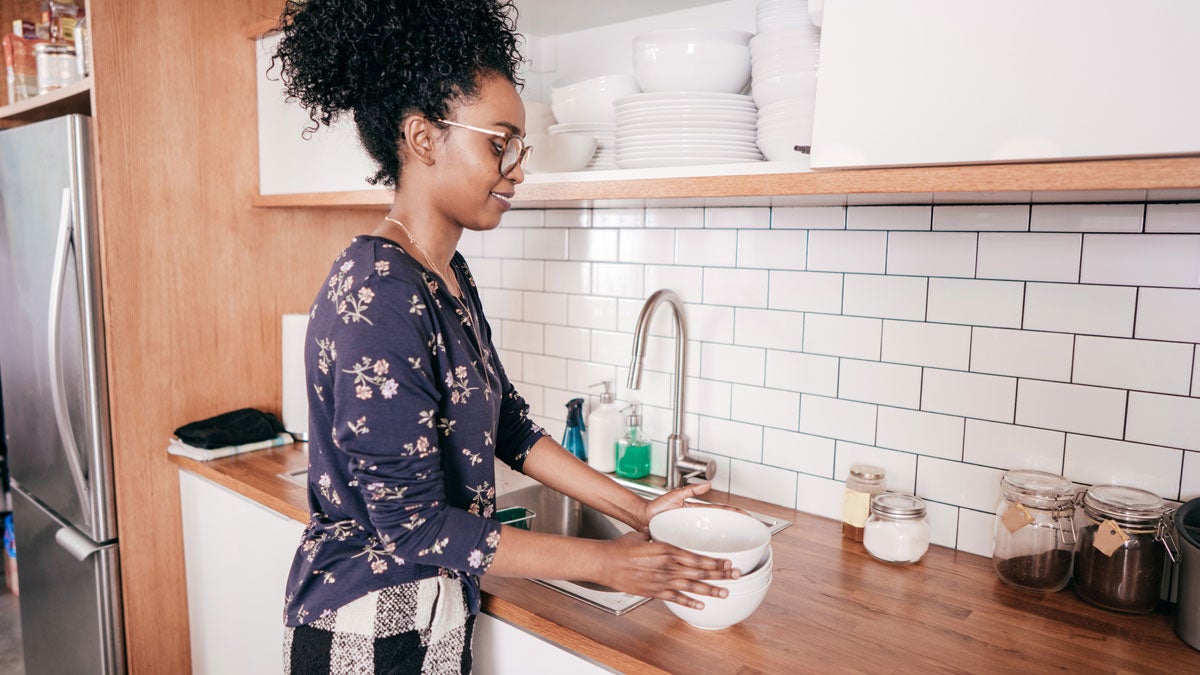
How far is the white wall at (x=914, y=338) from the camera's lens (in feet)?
3.96

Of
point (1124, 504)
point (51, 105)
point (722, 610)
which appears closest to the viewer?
point (722, 610)

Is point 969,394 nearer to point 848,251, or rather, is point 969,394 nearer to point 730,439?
point 848,251

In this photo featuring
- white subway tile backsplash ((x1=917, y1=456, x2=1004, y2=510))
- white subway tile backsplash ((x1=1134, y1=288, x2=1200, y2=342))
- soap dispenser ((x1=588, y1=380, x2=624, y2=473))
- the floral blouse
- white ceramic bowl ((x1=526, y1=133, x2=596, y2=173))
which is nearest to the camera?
the floral blouse

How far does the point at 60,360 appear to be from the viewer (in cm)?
194

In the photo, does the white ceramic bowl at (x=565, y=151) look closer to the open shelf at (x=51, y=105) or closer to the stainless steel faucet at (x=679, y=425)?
the stainless steel faucet at (x=679, y=425)

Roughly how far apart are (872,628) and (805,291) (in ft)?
2.21

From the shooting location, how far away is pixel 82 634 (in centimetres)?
203

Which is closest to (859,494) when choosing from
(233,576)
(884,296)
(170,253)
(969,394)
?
(969,394)

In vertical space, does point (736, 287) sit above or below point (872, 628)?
above

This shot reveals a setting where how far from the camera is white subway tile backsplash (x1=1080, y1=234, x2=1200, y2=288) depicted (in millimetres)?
1158

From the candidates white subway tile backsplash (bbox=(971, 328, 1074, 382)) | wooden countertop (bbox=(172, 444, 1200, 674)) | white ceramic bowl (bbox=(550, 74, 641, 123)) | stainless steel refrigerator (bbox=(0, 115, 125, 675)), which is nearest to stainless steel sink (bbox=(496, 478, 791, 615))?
wooden countertop (bbox=(172, 444, 1200, 674))

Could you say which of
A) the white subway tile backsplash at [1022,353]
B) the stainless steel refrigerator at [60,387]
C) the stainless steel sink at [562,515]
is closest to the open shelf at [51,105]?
the stainless steel refrigerator at [60,387]

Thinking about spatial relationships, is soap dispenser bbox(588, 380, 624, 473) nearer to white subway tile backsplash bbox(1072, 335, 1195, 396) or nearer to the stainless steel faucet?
the stainless steel faucet

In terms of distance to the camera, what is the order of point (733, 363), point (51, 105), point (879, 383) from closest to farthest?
point (879, 383), point (733, 363), point (51, 105)
